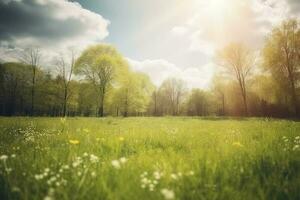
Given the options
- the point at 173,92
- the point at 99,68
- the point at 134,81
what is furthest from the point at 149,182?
the point at 173,92

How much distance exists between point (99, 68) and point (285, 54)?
3298 cm

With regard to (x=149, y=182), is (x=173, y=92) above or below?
above

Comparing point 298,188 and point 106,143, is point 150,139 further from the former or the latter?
point 298,188

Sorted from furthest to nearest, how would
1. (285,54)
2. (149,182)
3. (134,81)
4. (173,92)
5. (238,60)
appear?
(173,92), (134,81), (238,60), (285,54), (149,182)

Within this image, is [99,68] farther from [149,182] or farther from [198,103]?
[198,103]

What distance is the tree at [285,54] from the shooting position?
34.1 metres

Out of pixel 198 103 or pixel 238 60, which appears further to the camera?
pixel 198 103

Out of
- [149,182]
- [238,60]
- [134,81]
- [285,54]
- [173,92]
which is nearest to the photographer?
[149,182]

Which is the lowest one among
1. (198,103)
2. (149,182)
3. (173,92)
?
(149,182)

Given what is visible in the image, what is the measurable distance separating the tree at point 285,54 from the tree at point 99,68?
28.2m

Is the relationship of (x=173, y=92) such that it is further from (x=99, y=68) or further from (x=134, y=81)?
(x=99, y=68)

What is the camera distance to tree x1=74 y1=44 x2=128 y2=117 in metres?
46.8

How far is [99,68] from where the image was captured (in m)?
46.9

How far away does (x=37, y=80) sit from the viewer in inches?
2210
